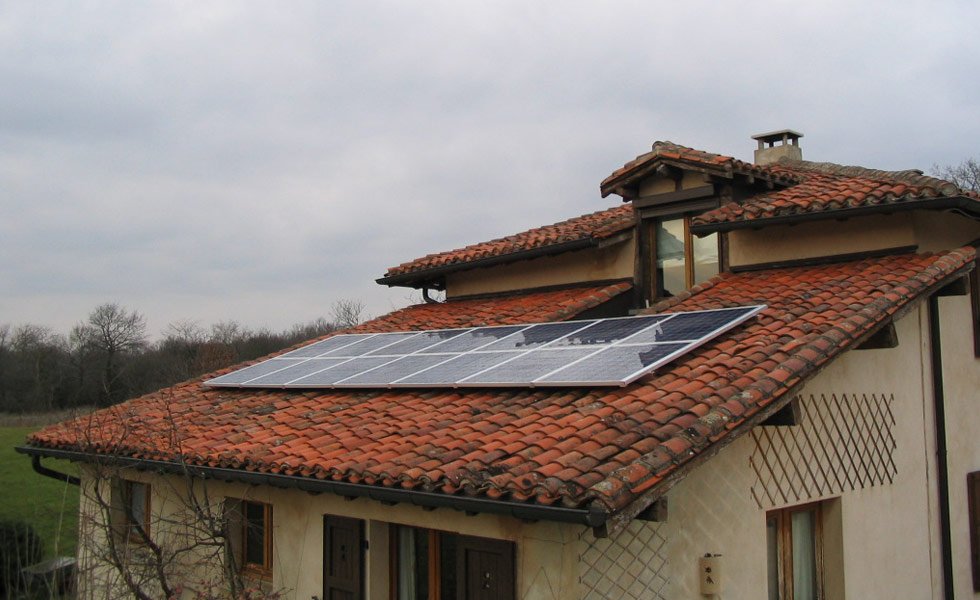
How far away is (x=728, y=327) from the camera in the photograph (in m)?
8.58

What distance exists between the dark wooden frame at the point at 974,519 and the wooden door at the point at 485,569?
687 centimetres

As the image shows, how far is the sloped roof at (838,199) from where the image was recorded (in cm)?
959

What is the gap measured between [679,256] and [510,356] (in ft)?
13.2

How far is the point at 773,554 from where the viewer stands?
8461 mm

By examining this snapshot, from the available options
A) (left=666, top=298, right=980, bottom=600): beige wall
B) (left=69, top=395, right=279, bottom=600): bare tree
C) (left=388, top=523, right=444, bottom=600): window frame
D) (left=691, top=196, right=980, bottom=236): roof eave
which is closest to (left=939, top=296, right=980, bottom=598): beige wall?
(left=666, top=298, right=980, bottom=600): beige wall

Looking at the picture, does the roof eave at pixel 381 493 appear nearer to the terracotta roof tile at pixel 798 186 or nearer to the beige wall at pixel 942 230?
the terracotta roof tile at pixel 798 186

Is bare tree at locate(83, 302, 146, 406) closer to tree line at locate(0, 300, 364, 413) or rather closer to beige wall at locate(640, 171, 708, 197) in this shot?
tree line at locate(0, 300, 364, 413)

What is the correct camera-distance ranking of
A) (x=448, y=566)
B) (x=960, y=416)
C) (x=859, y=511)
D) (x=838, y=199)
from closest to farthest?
(x=448, y=566), (x=859, y=511), (x=838, y=199), (x=960, y=416)

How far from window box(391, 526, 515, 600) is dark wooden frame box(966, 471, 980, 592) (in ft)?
22.6

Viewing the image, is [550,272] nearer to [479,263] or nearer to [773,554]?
[479,263]

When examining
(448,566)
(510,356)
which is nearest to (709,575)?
(448,566)

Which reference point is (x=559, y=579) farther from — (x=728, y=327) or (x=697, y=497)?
(x=728, y=327)

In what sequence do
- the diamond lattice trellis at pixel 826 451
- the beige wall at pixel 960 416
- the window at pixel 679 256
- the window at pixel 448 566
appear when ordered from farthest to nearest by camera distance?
1. the window at pixel 679 256
2. the beige wall at pixel 960 416
3. the diamond lattice trellis at pixel 826 451
4. the window at pixel 448 566

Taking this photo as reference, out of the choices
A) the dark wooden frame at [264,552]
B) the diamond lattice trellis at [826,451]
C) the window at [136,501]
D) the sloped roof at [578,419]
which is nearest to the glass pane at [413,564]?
the sloped roof at [578,419]
